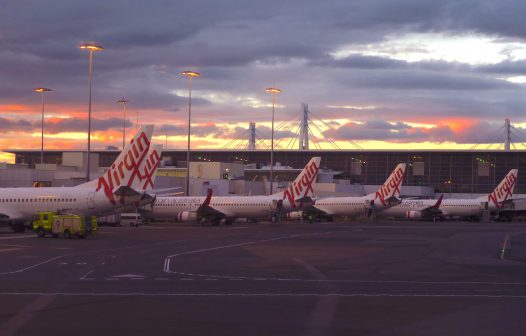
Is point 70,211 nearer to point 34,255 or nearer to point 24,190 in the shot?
point 24,190

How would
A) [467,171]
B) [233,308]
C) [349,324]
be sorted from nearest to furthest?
[349,324] → [233,308] → [467,171]

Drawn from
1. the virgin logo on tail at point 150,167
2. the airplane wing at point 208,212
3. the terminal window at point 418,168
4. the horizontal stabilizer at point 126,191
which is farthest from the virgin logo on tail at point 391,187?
the terminal window at point 418,168

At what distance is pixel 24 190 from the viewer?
186ft

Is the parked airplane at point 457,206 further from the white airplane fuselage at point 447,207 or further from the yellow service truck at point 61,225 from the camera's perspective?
the yellow service truck at point 61,225

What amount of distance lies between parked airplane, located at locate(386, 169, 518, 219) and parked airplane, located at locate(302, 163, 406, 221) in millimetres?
9796

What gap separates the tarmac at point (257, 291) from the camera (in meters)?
15.8

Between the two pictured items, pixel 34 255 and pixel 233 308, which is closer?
pixel 233 308

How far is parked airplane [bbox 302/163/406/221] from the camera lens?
94562 mm

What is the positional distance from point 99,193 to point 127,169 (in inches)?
95.3

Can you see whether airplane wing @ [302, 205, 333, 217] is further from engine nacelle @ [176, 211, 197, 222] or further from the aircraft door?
the aircraft door

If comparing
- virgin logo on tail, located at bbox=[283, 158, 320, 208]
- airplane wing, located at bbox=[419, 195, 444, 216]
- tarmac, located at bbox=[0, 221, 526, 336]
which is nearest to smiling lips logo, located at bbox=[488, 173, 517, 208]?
airplane wing, located at bbox=[419, 195, 444, 216]

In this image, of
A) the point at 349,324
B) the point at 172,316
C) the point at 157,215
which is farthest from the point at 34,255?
the point at 157,215

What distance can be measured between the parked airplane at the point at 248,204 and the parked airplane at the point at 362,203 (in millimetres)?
15044

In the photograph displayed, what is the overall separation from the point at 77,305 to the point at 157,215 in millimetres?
61668
